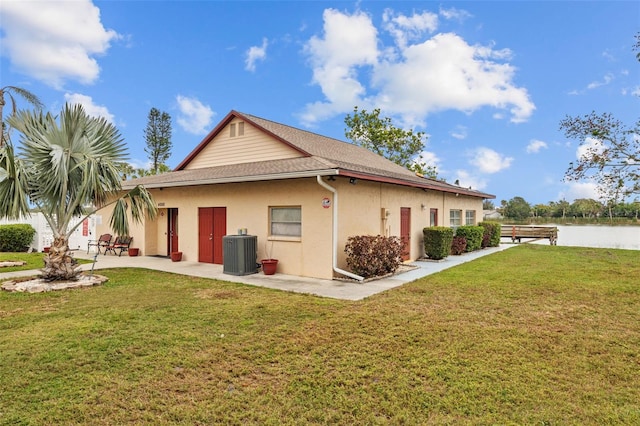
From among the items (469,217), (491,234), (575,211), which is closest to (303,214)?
(469,217)

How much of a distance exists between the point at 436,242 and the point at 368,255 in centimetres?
477

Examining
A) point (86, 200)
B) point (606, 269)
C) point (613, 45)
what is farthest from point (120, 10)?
point (606, 269)

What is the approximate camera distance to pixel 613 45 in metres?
10.6

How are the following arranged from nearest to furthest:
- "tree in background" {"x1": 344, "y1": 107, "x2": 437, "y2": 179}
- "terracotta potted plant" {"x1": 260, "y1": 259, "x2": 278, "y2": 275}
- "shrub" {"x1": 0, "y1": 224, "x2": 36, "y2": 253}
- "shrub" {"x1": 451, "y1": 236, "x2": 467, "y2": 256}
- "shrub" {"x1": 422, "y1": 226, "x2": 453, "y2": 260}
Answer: "terracotta potted plant" {"x1": 260, "y1": 259, "x2": 278, "y2": 275} → "shrub" {"x1": 422, "y1": 226, "x2": 453, "y2": 260} → "shrub" {"x1": 451, "y1": 236, "x2": 467, "y2": 256} → "shrub" {"x1": 0, "y1": 224, "x2": 36, "y2": 253} → "tree in background" {"x1": 344, "y1": 107, "x2": 437, "y2": 179}

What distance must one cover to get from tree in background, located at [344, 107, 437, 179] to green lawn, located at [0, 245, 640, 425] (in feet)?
83.1

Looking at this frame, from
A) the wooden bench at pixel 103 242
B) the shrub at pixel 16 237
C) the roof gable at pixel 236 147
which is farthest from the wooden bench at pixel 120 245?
the shrub at pixel 16 237

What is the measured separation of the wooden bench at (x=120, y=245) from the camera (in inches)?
559

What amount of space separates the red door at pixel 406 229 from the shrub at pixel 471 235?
409 cm

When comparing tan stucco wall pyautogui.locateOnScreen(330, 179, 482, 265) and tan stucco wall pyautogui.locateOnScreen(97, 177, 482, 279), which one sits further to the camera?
tan stucco wall pyautogui.locateOnScreen(330, 179, 482, 265)

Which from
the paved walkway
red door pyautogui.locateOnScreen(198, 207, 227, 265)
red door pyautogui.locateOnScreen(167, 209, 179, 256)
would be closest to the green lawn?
the paved walkway

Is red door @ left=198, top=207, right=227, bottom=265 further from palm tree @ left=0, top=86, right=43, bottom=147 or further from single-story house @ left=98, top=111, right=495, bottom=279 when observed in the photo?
palm tree @ left=0, top=86, right=43, bottom=147

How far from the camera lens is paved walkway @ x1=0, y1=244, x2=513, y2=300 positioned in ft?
26.1

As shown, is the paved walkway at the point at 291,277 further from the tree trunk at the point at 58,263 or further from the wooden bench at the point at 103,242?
the tree trunk at the point at 58,263

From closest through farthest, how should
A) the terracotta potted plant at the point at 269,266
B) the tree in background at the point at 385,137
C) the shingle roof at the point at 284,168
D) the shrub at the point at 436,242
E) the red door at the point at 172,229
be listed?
the shingle roof at the point at 284,168 → the terracotta potted plant at the point at 269,266 → the shrub at the point at 436,242 → the red door at the point at 172,229 → the tree in background at the point at 385,137
